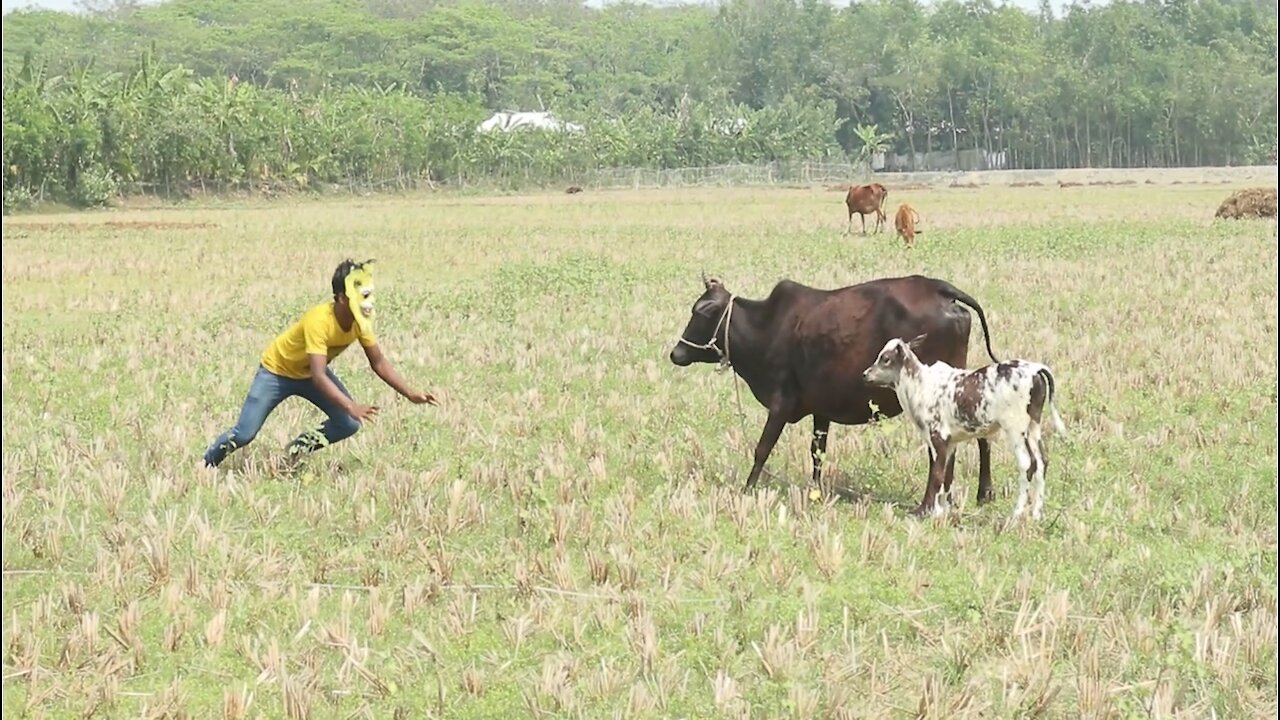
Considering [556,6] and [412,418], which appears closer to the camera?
[412,418]

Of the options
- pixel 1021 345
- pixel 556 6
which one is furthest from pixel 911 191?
pixel 556 6

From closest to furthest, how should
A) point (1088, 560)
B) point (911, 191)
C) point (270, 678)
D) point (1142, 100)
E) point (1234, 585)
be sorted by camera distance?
point (270, 678) < point (1234, 585) < point (1088, 560) < point (911, 191) < point (1142, 100)

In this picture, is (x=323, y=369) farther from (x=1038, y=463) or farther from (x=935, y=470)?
(x=1038, y=463)

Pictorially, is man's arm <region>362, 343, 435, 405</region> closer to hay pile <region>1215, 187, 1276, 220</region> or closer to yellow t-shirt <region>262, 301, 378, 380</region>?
yellow t-shirt <region>262, 301, 378, 380</region>

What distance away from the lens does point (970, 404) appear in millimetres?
6109

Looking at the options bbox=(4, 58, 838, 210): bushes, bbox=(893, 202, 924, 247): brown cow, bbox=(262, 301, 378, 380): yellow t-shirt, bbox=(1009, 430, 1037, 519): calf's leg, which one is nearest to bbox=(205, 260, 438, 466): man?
bbox=(262, 301, 378, 380): yellow t-shirt

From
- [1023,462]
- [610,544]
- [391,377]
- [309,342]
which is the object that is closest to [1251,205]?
[1023,462]

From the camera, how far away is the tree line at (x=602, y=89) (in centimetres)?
4834

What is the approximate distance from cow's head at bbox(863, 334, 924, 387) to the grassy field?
1.93 ft

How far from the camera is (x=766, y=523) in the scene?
6.18m

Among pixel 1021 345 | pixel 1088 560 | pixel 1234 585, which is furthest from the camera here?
pixel 1021 345

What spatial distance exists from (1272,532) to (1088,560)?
40.1 inches

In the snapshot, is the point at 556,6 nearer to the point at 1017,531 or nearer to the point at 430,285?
the point at 430,285

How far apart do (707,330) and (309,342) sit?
78.6 inches
